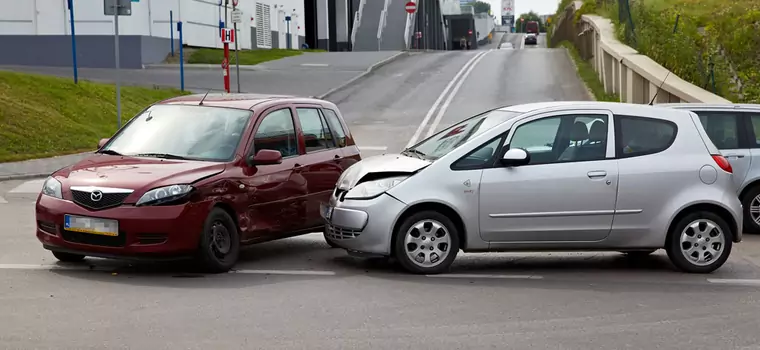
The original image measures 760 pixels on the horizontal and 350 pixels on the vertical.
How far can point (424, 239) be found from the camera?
344 inches

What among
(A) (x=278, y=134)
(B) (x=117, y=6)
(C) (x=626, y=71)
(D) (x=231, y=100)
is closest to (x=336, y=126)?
(A) (x=278, y=134)

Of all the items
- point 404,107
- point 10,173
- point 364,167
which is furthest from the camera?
point 404,107

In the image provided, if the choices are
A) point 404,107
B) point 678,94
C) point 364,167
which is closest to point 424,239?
point 364,167

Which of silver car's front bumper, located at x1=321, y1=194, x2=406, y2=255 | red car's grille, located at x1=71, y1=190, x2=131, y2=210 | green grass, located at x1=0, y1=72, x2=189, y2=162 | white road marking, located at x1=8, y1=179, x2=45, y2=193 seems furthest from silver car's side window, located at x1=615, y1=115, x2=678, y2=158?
green grass, located at x1=0, y1=72, x2=189, y2=162

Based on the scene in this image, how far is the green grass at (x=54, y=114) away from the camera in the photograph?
66.0 feet

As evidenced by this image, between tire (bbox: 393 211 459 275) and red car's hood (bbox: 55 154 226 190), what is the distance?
1656 millimetres

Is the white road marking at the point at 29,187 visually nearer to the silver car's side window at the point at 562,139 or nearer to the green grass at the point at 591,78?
the silver car's side window at the point at 562,139

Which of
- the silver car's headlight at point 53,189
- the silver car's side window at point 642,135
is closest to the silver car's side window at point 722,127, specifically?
the silver car's side window at point 642,135

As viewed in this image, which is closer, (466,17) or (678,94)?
(678,94)

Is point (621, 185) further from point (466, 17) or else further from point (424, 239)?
point (466, 17)

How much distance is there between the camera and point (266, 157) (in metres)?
9.05

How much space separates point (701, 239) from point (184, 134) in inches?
185

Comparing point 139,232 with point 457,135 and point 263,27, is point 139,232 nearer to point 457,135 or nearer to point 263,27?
point 457,135

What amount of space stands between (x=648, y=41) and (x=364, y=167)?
19984mm
